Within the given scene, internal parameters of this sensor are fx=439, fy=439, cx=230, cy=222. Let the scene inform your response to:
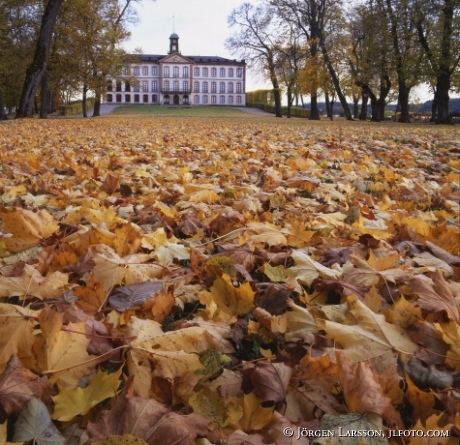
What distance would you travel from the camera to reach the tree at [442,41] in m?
21.1

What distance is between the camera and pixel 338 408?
965mm

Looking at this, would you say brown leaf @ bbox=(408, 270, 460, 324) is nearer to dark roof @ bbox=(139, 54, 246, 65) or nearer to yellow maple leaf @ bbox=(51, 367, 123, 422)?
yellow maple leaf @ bbox=(51, 367, 123, 422)

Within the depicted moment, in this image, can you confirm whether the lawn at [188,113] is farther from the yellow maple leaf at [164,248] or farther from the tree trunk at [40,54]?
the yellow maple leaf at [164,248]

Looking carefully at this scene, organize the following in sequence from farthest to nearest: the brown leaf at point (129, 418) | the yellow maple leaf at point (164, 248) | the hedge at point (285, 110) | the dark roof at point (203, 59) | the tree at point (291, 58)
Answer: the dark roof at point (203, 59)
the hedge at point (285, 110)
the tree at point (291, 58)
the yellow maple leaf at point (164, 248)
the brown leaf at point (129, 418)

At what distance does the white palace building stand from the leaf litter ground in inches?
3562

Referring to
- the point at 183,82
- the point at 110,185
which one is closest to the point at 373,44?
the point at 110,185

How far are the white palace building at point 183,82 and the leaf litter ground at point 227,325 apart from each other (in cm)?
9047

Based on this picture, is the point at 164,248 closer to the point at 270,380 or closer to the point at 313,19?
the point at 270,380

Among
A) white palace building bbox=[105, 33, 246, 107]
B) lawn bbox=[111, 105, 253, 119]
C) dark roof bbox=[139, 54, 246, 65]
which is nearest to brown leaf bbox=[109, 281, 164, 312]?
lawn bbox=[111, 105, 253, 119]

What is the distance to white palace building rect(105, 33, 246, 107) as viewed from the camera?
89.0 m

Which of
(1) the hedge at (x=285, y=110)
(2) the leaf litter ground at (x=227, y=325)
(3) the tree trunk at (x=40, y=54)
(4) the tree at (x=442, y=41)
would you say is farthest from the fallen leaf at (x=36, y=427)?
(1) the hedge at (x=285, y=110)

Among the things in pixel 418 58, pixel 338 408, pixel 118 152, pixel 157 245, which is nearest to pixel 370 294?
pixel 338 408

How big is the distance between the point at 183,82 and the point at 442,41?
73.3 meters

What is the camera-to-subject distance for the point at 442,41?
21938 mm
